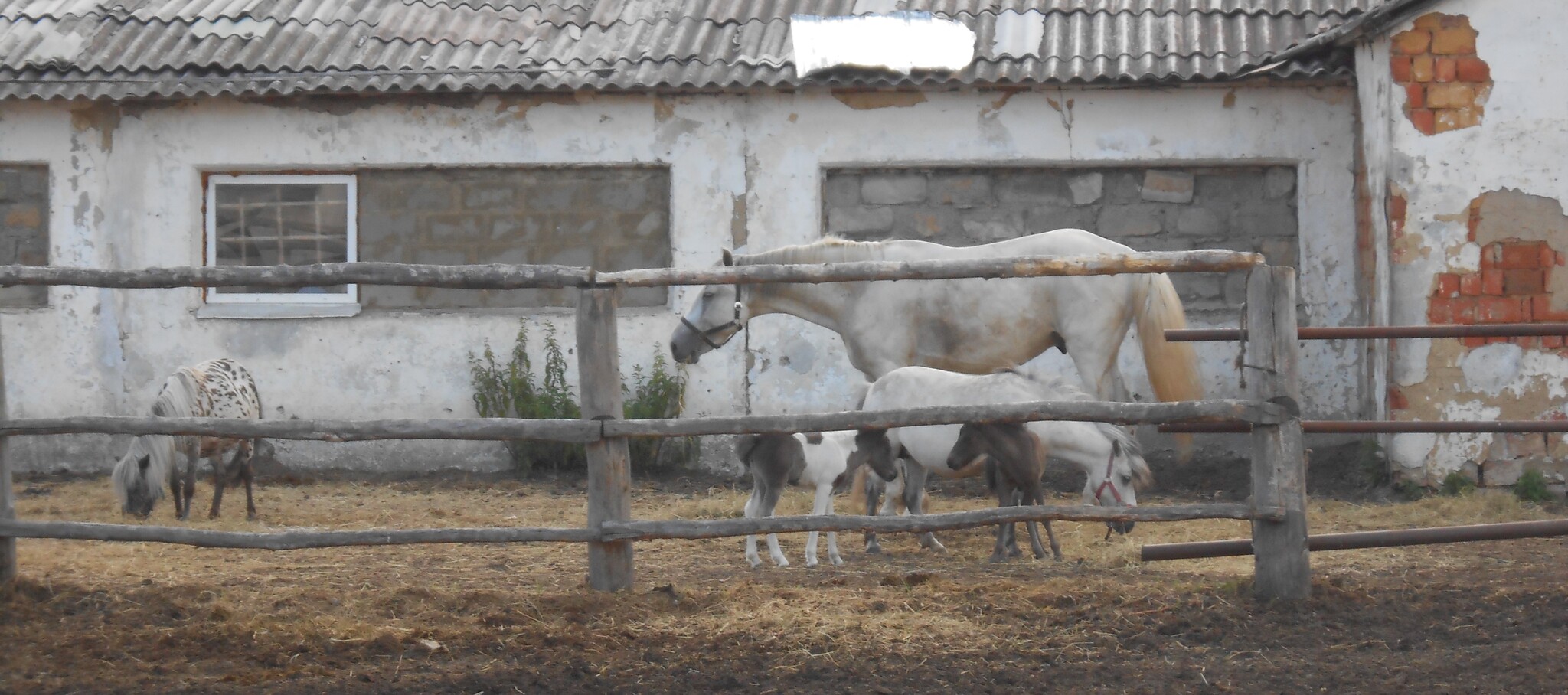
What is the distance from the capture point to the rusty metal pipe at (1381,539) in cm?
486

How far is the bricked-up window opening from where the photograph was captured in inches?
388

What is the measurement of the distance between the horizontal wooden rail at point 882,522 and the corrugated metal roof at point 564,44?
4639 millimetres

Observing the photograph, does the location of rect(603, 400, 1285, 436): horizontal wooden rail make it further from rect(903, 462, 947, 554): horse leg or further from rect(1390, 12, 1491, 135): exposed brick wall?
rect(1390, 12, 1491, 135): exposed brick wall

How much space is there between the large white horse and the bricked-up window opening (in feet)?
11.2

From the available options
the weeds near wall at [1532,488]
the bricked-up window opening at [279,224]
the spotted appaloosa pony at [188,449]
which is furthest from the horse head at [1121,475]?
the bricked-up window opening at [279,224]

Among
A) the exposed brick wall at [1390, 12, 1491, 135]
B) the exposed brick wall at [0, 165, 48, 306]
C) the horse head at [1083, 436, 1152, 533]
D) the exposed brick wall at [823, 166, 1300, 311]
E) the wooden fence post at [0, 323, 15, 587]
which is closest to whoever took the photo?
the wooden fence post at [0, 323, 15, 587]

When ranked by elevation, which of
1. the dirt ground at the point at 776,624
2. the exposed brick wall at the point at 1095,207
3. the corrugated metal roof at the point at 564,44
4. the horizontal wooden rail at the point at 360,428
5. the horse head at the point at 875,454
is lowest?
the dirt ground at the point at 776,624

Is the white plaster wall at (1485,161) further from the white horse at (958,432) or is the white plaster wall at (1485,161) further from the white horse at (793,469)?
the white horse at (793,469)

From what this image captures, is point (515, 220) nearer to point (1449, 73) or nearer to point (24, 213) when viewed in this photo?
point (24, 213)

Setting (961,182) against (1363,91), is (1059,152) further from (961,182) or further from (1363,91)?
(1363,91)

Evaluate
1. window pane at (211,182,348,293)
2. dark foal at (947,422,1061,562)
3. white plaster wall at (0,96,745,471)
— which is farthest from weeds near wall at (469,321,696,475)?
dark foal at (947,422,1061,562)

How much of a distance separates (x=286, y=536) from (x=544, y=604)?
0.91 meters

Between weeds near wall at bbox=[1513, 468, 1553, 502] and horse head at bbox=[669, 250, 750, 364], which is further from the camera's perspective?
weeds near wall at bbox=[1513, 468, 1553, 502]

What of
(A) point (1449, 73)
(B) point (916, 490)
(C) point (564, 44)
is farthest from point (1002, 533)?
(C) point (564, 44)
